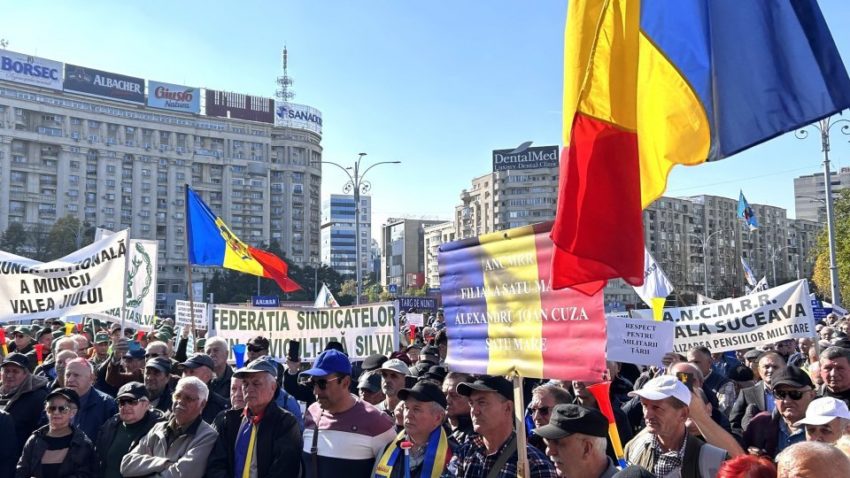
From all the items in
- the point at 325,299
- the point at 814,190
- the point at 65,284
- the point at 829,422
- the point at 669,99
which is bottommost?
the point at 829,422

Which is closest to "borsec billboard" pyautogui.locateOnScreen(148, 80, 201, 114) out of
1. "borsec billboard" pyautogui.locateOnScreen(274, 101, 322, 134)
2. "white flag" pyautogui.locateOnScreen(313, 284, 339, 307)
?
"borsec billboard" pyautogui.locateOnScreen(274, 101, 322, 134)

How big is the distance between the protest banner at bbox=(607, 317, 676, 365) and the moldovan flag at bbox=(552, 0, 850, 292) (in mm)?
4489

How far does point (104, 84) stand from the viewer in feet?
323

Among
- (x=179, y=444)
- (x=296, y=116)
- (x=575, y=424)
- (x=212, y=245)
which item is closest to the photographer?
(x=575, y=424)

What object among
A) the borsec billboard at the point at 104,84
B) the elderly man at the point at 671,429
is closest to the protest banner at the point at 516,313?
the elderly man at the point at 671,429

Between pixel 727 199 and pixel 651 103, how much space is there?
146215mm

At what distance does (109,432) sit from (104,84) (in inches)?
4055

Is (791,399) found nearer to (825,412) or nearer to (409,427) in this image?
(825,412)

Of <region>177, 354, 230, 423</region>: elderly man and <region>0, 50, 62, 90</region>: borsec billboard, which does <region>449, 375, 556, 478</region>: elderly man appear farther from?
<region>0, 50, 62, 90</region>: borsec billboard

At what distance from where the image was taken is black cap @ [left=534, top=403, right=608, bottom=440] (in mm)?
3486

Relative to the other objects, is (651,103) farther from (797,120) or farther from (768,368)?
(768,368)

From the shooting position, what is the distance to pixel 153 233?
99.1 m

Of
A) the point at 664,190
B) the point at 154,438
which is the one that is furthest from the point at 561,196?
the point at 154,438

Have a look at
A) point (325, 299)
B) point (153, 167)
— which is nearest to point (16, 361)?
point (325, 299)
